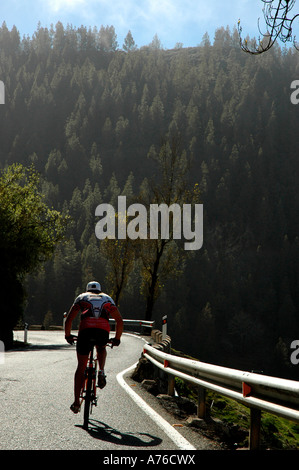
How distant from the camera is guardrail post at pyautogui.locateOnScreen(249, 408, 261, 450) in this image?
4.86 metres

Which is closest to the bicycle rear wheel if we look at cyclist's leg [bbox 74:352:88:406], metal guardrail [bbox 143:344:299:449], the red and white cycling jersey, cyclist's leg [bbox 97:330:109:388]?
cyclist's leg [bbox 74:352:88:406]

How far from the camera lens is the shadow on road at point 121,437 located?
5.43 m

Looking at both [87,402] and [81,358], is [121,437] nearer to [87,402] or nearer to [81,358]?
[87,402]

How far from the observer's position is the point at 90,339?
6.29 metres

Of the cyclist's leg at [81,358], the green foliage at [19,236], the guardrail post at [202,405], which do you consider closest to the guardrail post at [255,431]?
the guardrail post at [202,405]

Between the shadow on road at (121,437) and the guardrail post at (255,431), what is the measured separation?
3.45 feet

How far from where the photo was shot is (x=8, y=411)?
6.78 metres

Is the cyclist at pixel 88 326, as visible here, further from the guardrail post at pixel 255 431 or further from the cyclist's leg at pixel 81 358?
the guardrail post at pixel 255 431

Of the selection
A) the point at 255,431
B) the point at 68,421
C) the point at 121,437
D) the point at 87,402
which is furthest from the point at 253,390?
the point at 68,421

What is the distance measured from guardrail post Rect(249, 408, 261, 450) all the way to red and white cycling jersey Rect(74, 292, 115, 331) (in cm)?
213

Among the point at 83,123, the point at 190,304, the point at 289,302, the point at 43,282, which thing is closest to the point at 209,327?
the point at 190,304

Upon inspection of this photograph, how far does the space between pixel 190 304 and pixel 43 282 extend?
4159 centimetres

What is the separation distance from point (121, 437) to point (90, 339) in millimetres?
1186
